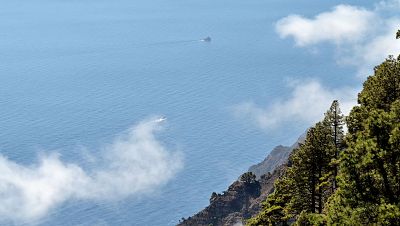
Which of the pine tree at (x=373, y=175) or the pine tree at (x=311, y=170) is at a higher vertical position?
the pine tree at (x=311, y=170)

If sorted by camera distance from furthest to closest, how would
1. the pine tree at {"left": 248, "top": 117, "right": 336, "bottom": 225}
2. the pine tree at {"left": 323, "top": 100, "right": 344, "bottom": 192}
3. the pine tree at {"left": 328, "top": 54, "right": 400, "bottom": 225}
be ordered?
the pine tree at {"left": 323, "top": 100, "right": 344, "bottom": 192} → the pine tree at {"left": 248, "top": 117, "right": 336, "bottom": 225} → the pine tree at {"left": 328, "top": 54, "right": 400, "bottom": 225}

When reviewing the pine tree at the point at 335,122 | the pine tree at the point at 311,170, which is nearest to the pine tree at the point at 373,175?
the pine tree at the point at 311,170

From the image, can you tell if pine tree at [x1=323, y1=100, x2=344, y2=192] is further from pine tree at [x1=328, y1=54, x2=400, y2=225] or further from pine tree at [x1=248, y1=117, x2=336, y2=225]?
pine tree at [x1=328, y1=54, x2=400, y2=225]

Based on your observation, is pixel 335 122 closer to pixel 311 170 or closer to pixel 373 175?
pixel 311 170

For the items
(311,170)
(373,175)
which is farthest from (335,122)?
(373,175)

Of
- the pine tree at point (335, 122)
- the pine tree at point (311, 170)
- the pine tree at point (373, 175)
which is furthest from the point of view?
the pine tree at point (335, 122)

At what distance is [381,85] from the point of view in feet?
147

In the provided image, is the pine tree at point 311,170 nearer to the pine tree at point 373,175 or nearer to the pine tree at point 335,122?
the pine tree at point 335,122

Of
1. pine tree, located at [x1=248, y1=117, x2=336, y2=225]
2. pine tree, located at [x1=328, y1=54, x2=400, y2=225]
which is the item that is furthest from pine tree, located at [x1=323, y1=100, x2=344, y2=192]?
pine tree, located at [x1=328, y1=54, x2=400, y2=225]

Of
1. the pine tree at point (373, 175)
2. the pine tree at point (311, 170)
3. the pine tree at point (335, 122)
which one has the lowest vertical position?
the pine tree at point (373, 175)

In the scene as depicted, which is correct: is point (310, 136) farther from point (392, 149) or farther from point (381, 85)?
point (392, 149)

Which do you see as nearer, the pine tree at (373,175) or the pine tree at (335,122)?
the pine tree at (373,175)

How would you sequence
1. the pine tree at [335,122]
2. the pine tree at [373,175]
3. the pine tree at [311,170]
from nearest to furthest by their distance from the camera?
the pine tree at [373,175] → the pine tree at [311,170] → the pine tree at [335,122]

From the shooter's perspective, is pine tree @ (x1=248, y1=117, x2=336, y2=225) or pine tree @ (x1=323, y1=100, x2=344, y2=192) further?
pine tree @ (x1=323, y1=100, x2=344, y2=192)
